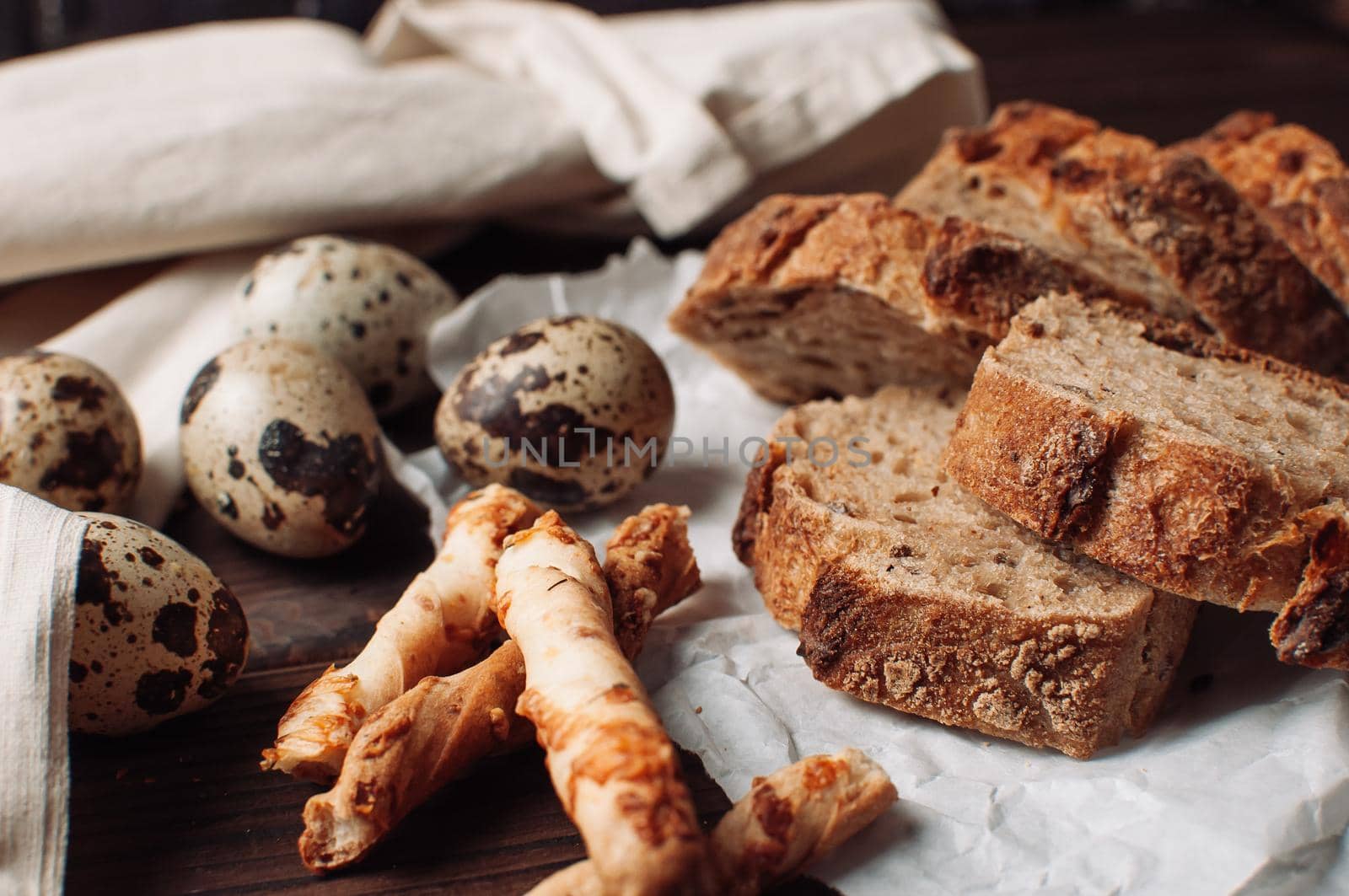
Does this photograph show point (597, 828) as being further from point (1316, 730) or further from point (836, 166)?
point (836, 166)

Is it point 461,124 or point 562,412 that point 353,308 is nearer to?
point 562,412

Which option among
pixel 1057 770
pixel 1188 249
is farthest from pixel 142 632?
pixel 1188 249

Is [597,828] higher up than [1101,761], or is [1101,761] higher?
[597,828]

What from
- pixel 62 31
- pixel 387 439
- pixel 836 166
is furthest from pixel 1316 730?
pixel 62 31

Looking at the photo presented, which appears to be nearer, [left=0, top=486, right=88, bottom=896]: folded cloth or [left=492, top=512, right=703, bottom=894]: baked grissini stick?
[left=492, top=512, right=703, bottom=894]: baked grissini stick

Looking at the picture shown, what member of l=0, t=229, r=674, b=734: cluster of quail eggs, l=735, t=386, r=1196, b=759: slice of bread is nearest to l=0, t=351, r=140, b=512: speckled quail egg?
l=0, t=229, r=674, b=734: cluster of quail eggs

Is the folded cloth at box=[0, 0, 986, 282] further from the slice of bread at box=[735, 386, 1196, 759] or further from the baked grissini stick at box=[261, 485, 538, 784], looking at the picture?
the slice of bread at box=[735, 386, 1196, 759]
